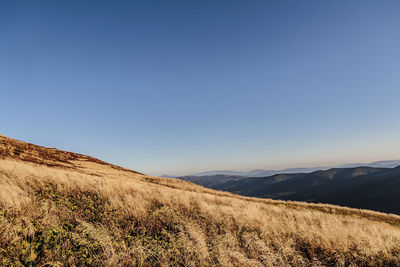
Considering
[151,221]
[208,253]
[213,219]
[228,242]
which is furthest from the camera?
[213,219]

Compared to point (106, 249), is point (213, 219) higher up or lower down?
lower down

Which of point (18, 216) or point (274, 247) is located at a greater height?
point (18, 216)

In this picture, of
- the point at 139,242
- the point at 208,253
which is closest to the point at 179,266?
the point at 208,253

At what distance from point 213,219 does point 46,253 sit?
5082mm

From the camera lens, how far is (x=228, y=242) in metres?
5.36

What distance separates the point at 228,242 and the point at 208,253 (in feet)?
3.35

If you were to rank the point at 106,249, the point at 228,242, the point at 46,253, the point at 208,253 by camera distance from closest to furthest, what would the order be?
the point at 46,253 < the point at 106,249 < the point at 208,253 < the point at 228,242

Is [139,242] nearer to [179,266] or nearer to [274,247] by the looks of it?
[179,266]

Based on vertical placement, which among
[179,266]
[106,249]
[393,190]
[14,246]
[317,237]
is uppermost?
[14,246]

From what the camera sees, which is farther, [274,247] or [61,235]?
[274,247]

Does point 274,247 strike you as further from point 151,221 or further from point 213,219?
point 151,221

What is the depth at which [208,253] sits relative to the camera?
14.9ft

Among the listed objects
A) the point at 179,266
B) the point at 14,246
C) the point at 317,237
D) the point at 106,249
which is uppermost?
the point at 14,246

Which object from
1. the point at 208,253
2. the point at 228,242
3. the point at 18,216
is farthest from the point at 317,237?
the point at 18,216
